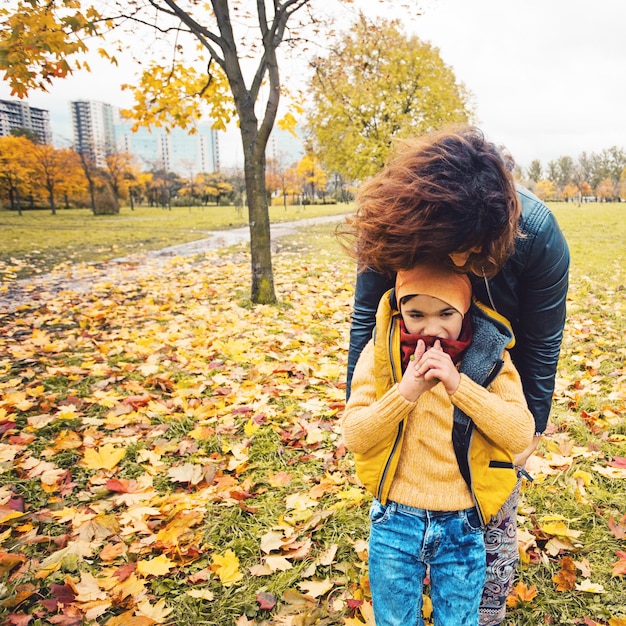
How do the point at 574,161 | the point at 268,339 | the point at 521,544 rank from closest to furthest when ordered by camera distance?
the point at 521,544 → the point at 268,339 → the point at 574,161

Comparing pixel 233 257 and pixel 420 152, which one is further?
pixel 233 257

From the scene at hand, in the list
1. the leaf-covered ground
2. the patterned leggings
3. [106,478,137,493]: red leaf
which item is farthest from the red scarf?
[106,478,137,493]: red leaf

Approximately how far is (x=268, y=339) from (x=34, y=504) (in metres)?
2.75

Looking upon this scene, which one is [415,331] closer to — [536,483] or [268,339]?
[536,483]

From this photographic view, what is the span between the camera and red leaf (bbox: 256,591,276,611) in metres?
1.85

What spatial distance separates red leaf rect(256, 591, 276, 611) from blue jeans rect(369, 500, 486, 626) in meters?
0.74

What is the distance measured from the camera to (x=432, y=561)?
131 cm

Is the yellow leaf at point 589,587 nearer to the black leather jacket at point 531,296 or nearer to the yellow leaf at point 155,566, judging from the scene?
the black leather jacket at point 531,296

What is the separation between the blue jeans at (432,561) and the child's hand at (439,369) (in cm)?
42

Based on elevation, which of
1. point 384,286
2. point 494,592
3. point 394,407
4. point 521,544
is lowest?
point 521,544

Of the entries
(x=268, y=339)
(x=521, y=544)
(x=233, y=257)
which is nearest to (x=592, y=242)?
(x=233, y=257)

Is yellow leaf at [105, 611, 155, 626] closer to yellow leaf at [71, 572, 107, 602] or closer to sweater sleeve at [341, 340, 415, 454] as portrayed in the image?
yellow leaf at [71, 572, 107, 602]

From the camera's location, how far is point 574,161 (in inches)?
3423

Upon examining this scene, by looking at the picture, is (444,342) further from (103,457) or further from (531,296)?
(103,457)
